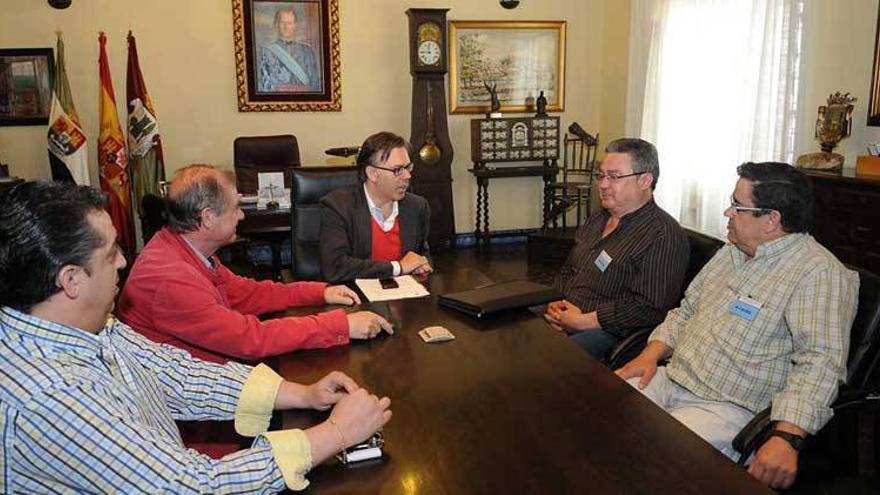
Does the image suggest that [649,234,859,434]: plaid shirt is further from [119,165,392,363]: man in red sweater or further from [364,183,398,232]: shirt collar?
[364,183,398,232]: shirt collar

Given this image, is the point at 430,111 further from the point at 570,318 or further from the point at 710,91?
the point at 570,318

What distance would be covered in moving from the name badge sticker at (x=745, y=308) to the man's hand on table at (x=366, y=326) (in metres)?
0.96

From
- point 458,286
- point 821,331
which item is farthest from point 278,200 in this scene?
point 821,331

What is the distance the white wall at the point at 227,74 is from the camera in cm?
537

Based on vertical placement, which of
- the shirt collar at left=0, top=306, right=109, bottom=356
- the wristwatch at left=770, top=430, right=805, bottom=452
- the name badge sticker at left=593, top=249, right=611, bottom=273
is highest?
the shirt collar at left=0, top=306, right=109, bottom=356

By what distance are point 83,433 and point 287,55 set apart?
17.1 feet

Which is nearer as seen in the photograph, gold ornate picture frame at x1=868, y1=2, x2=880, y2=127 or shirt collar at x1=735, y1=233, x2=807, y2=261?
shirt collar at x1=735, y1=233, x2=807, y2=261

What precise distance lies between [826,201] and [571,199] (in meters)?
3.01

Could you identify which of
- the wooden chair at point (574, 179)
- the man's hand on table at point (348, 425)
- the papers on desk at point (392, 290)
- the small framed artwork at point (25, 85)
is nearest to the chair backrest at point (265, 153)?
the small framed artwork at point (25, 85)

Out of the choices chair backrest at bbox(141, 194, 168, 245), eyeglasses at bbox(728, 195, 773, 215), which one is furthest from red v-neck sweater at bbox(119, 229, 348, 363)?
chair backrest at bbox(141, 194, 168, 245)

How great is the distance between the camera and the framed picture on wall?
18.4 ft

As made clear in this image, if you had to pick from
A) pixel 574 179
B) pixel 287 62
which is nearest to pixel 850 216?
pixel 574 179

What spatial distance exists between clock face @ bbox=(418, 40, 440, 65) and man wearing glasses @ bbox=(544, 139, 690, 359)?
3.54 m

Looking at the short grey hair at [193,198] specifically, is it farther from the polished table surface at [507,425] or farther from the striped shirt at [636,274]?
the striped shirt at [636,274]
